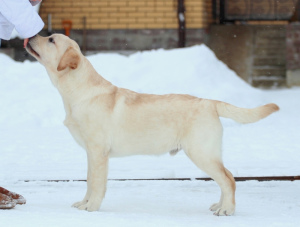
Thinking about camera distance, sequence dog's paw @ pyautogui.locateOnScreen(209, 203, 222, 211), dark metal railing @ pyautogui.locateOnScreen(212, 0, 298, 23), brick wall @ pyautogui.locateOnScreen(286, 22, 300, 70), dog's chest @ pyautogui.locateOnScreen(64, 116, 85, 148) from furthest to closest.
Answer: dark metal railing @ pyautogui.locateOnScreen(212, 0, 298, 23) → brick wall @ pyautogui.locateOnScreen(286, 22, 300, 70) → dog's paw @ pyautogui.locateOnScreen(209, 203, 222, 211) → dog's chest @ pyautogui.locateOnScreen(64, 116, 85, 148)

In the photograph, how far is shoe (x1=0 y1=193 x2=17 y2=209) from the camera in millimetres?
4977

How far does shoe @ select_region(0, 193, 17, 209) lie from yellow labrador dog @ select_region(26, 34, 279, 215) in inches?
21.1

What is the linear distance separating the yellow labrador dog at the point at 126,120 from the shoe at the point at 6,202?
0.53 meters

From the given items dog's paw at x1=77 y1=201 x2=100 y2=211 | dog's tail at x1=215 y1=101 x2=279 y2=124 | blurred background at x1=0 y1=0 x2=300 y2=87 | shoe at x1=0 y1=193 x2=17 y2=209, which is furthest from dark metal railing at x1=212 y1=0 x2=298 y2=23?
shoe at x1=0 y1=193 x2=17 y2=209

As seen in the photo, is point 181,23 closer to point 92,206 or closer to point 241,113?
point 241,113

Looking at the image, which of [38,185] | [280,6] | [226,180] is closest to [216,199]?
[226,180]

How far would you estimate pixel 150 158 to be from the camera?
7605 millimetres

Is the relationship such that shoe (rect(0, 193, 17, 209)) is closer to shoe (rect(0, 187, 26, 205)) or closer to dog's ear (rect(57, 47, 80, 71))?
shoe (rect(0, 187, 26, 205))

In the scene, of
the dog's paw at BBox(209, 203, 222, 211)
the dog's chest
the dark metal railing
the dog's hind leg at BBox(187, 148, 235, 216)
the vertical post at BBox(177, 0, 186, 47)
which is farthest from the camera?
the dark metal railing

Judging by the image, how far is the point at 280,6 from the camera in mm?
16125

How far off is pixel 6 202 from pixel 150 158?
2.83 meters

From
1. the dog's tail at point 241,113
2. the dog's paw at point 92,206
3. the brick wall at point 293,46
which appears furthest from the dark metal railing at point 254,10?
the dog's paw at point 92,206

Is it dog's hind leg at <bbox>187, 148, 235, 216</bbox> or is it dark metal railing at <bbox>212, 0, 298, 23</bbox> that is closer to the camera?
dog's hind leg at <bbox>187, 148, 235, 216</bbox>

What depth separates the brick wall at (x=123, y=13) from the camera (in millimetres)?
14305
